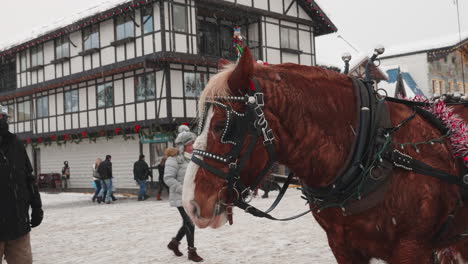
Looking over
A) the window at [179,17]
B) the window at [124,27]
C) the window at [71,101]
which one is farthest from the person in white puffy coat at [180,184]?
the window at [71,101]

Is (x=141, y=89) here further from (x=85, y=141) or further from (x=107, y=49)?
(x=85, y=141)

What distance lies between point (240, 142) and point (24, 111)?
30.8 meters

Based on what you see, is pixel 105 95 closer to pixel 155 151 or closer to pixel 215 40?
pixel 155 151

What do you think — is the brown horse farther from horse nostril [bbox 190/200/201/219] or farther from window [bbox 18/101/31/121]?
window [bbox 18/101/31/121]

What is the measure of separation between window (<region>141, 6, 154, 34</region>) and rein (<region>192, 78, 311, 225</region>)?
19.9 m

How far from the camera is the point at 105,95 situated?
2384 cm

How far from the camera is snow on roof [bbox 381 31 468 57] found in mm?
33250

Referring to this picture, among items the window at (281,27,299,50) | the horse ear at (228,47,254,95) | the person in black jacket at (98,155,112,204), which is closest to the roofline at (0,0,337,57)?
the window at (281,27,299,50)

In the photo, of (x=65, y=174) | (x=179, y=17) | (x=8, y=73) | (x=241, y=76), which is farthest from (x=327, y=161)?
(x=8, y=73)

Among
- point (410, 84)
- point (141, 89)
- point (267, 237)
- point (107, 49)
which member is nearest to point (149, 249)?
point (267, 237)

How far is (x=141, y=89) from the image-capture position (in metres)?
22.2

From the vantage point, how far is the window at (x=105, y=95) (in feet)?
77.3

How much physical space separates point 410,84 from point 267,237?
29.0 m

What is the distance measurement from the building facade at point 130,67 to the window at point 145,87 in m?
0.05
